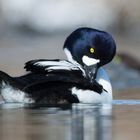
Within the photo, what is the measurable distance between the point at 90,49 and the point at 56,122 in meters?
2.37

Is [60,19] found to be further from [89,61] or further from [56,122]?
[56,122]

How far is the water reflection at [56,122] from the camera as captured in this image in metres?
7.80

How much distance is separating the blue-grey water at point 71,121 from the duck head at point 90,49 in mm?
453

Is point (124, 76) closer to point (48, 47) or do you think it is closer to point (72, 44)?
point (72, 44)

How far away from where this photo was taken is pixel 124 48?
2225 centimetres

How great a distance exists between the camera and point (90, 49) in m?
11.0

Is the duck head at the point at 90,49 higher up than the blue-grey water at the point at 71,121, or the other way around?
the duck head at the point at 90,49

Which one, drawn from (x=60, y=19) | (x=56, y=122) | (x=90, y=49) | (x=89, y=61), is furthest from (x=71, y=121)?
(x=60, y=19)

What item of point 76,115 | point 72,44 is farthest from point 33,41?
point 76,115

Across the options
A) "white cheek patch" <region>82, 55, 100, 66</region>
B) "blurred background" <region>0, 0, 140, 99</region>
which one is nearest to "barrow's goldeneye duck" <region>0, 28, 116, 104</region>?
"white cheek patch" <region>82, 55, 100, 66</region>

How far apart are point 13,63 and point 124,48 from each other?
4612 mm

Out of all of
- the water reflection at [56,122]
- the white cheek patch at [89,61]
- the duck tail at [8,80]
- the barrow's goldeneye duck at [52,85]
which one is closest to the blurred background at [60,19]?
the white cheek patch at [89,61]

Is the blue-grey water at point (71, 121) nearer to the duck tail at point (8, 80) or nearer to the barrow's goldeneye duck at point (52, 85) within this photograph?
the barrow's goldeneye duck at point (52, 85)

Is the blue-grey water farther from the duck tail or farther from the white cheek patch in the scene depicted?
the white cheek patch
